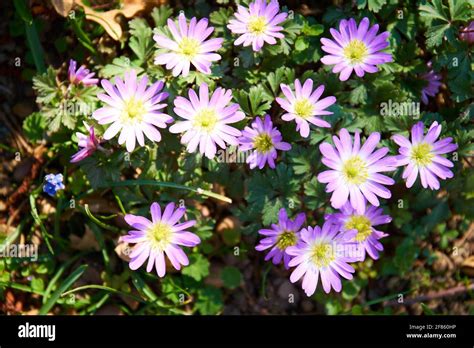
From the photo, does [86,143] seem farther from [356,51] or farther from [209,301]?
[356,51]

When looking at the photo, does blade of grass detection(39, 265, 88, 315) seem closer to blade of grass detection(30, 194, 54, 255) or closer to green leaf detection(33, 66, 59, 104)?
blade of grass detection(30, 194, 54, 255)

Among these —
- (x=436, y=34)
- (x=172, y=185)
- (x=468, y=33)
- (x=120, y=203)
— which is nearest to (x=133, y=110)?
(x=172, y=185)

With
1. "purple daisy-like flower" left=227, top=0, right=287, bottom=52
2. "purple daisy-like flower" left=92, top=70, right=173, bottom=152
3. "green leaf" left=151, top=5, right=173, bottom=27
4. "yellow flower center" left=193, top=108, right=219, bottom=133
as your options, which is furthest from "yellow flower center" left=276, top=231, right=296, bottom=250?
"green leaf" left=151, top=5, right=173, bottom=27

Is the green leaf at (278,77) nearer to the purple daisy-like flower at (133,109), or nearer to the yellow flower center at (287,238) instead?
the purple daisy-like flower at (133,109)
